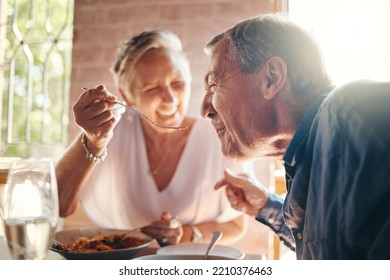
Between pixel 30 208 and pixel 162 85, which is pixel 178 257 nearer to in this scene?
pixel 30 208

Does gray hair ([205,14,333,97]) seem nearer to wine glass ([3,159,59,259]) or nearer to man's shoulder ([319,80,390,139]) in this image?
man's shoulder ([319,80,390,139])

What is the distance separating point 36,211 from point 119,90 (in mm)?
842

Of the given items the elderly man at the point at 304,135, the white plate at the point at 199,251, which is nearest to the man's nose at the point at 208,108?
the elderly man at the point at 304,135

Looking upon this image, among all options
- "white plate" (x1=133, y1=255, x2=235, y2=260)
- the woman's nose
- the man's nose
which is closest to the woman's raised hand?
the man's nose

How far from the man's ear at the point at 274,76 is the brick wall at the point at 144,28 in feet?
1.82

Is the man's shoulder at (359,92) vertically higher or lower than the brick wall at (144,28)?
lower

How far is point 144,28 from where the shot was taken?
1333mm

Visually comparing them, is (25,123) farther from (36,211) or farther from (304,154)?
(304,154)

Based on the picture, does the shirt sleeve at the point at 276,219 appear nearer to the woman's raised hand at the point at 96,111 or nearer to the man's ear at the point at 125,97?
the woman's raised hand at the point at 96,111

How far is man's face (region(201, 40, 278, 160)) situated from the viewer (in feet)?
2.39

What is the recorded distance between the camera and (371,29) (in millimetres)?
899

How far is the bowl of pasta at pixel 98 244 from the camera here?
2.17 feet

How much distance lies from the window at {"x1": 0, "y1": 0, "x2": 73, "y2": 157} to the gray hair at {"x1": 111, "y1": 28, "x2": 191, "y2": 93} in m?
0.17

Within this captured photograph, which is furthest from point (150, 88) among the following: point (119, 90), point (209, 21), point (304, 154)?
point (304, 154)
